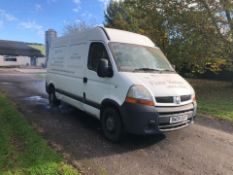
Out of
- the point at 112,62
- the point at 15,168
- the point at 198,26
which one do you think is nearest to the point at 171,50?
the point at 198,26

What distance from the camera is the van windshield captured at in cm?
579

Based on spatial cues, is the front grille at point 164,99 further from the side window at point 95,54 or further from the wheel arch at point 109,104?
the side window at point 95,54

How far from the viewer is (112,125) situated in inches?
224

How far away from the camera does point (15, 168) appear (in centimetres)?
426

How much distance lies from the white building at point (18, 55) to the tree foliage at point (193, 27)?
142 feet

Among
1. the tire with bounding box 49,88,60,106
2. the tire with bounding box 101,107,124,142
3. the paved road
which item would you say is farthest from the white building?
the tire with bounding box 101,107,124,142

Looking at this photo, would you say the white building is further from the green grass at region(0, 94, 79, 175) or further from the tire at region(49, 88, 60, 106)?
the green grass at region(0, 94, 79, 175)

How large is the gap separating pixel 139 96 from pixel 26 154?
8.09 ft

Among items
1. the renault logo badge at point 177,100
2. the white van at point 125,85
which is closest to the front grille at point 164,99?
the white van at point 125,85

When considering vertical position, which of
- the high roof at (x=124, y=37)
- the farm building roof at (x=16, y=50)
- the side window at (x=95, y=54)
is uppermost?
the farm building roof at (x=16, y=50)

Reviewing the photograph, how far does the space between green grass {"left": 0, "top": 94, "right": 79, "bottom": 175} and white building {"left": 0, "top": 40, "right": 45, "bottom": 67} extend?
50.1 m

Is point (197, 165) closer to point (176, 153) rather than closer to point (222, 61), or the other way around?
point (176, 153)

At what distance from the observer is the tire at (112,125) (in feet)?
17.9

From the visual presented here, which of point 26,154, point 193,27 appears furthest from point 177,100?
point 193,27
